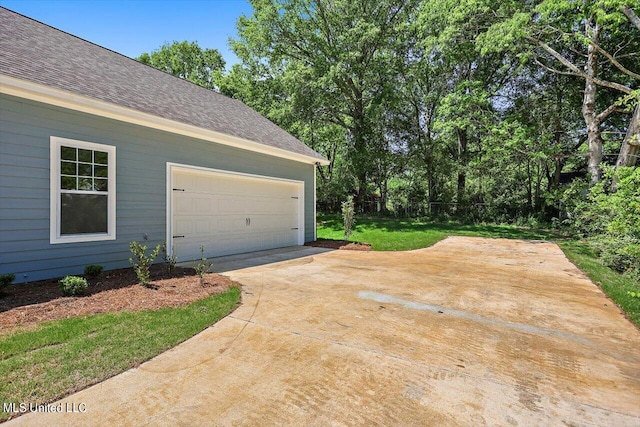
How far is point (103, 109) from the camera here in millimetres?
5465

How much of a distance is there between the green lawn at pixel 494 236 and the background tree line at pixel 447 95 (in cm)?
161

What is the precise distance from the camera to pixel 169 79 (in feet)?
30.3

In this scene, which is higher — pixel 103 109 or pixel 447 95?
pixel 447 95

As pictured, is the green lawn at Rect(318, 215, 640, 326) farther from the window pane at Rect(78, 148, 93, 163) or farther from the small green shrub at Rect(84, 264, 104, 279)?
the window pane at Rect(78, 148, 93, 163)

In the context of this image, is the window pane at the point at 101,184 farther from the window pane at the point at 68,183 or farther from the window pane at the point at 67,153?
the window pane at the point at 67,153

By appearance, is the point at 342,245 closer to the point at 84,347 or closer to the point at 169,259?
the point at 169,259

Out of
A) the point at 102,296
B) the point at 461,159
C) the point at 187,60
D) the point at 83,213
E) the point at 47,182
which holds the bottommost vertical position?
the point at 102,296

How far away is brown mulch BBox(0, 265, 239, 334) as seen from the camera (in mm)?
3590

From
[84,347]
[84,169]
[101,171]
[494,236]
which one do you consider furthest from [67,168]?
[494,236]

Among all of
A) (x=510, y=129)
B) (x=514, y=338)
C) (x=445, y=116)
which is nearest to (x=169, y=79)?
(x=514, y=338)

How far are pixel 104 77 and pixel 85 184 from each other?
2557 millimetres

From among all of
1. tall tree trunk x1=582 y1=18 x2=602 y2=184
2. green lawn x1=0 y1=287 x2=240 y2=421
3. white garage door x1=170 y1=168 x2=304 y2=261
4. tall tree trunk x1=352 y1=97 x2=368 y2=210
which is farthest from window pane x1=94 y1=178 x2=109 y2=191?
tall tree trunk x1=582 y1=18 x2=602 y2=184

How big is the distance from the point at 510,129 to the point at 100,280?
1572cm

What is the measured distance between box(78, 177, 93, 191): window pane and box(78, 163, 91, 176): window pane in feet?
0.28
